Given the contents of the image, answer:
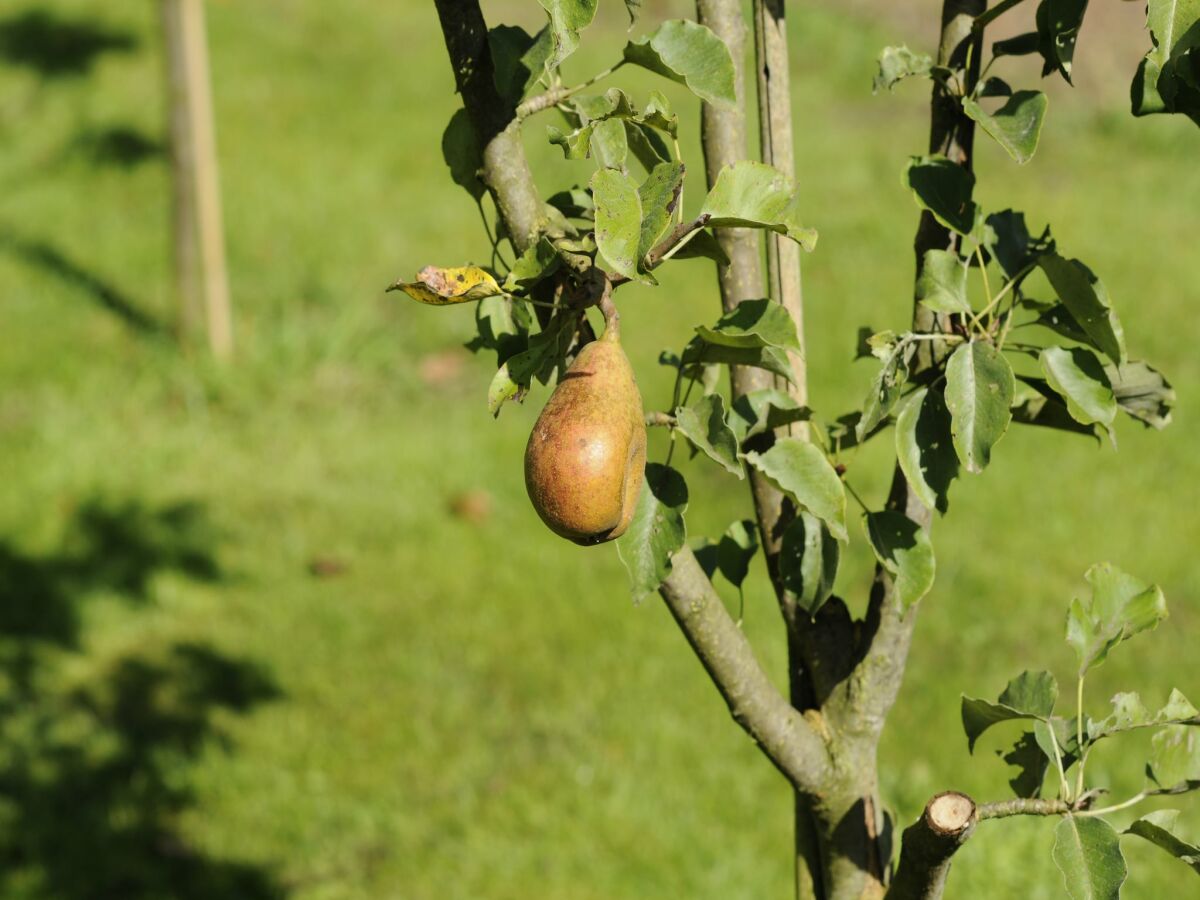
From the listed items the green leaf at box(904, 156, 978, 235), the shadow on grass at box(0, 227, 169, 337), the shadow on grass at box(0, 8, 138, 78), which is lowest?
the shadow on grass at box(0, 227, 169, 337)

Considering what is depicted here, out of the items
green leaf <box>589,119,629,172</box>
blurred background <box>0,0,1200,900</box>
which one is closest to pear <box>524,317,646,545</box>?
green leaf <box>589,119,629,172</box>

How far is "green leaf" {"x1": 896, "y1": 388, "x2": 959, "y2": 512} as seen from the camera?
1.19 meters

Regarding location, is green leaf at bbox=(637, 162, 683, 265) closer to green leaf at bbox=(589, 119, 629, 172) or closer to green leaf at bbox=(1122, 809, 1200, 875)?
green leaf at bbox=(589, 119, 629, 172)

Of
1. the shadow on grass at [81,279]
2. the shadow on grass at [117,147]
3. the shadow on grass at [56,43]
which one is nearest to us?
the shadow on grass at [81,279]

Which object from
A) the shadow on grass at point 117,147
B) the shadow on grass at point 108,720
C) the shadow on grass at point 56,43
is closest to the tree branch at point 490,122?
the shadow on grass at point 108,720

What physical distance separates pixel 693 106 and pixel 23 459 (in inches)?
146

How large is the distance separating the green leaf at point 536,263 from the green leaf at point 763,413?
12.1 inches

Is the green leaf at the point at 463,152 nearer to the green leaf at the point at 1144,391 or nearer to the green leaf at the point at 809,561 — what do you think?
the green leaf at the point at 809,561

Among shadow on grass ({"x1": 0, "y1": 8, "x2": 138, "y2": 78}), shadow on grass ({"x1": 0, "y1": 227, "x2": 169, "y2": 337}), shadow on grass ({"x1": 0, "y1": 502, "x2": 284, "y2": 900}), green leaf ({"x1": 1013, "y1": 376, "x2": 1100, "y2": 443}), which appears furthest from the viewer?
shadow on grass ({"x1": 0, "y1": 8, "x2": 138, "y2": 78})

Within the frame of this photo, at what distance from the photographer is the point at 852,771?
1354 mm

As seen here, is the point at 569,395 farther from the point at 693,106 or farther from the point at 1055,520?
the point at 693,106

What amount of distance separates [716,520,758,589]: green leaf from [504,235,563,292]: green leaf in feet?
1.67

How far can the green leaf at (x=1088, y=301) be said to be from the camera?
3.68ft

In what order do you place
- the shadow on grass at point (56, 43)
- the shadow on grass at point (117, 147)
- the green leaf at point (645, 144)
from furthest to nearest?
the shadow on grass at point (56, 43), the shadow on grass at point (117, 147), the green leaf at point (645, 144)
